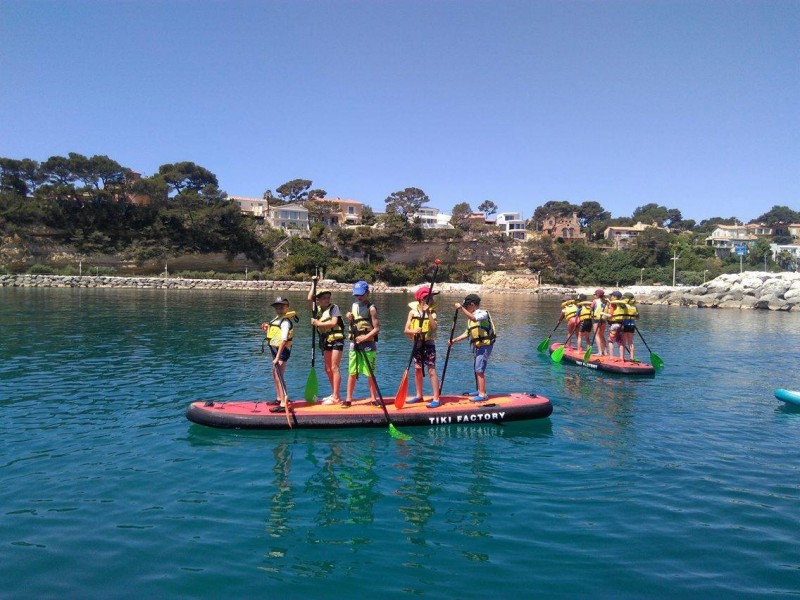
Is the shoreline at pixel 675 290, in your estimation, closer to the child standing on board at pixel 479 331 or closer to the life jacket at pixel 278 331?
the child standing on board at pixel 479 331

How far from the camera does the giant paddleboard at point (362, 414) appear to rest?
33.5 feet

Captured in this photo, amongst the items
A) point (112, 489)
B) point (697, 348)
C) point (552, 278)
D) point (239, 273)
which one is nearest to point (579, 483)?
point (112, 489)

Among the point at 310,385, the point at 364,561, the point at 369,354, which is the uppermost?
the point at 369,354

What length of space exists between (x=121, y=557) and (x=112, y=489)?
195 cm

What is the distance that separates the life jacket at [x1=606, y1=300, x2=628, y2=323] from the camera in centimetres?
1688

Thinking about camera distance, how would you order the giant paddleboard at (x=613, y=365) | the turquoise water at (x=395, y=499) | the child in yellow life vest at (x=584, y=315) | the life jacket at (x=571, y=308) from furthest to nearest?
1. the life jacket at (x=571, y=308)
2. the child in yellow life vest at (x=584, y=315)
3. the giant paddleboard at (x=613, y=365)
4. the turquoise water at (x=395, y=499)

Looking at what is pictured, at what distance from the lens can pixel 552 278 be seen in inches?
3607

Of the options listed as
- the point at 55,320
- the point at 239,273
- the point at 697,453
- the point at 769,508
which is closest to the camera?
the point at 769,508

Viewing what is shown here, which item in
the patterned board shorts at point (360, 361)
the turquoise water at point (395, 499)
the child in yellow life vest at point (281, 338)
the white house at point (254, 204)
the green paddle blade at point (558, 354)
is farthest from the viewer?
the white house at point (254, 204)

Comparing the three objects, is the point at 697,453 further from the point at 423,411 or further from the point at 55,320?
the point at 55,320

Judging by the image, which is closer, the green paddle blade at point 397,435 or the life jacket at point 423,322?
the green paddle blade at point 397,435

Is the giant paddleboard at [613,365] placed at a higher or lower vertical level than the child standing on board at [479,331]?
lower

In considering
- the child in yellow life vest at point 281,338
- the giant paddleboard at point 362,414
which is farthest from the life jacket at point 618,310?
the child in yellow life vest at point 281,338

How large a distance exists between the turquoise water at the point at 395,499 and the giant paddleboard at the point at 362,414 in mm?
213
